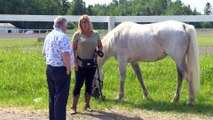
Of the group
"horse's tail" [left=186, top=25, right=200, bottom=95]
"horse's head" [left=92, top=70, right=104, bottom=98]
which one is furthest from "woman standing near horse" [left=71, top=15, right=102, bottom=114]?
"horse's tail" [left=186, top=25, right=200, bottom=95]

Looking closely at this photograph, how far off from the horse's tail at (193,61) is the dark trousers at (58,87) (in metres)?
3.03

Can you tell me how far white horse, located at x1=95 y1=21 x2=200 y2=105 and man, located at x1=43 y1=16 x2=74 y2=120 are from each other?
280cm

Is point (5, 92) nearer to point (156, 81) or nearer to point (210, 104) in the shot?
point (156, 81)

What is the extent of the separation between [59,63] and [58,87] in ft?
1.19

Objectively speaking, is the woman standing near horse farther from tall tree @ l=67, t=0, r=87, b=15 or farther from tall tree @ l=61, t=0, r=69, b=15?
tall tree @ l=61, t=0, r=69, b=15

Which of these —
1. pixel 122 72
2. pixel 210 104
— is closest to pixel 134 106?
pixel 122 72

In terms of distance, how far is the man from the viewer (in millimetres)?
5766

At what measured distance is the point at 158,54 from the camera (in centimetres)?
831

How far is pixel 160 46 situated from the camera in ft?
27.0

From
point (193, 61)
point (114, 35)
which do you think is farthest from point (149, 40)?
point (193, 61)

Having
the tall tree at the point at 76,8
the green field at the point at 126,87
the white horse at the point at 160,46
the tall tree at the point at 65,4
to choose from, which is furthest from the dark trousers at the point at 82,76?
the tall tree at the point at 65,4

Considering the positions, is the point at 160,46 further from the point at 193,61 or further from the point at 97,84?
the point at 97,84

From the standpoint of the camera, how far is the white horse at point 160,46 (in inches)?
312

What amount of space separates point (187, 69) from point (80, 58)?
2222 mm
